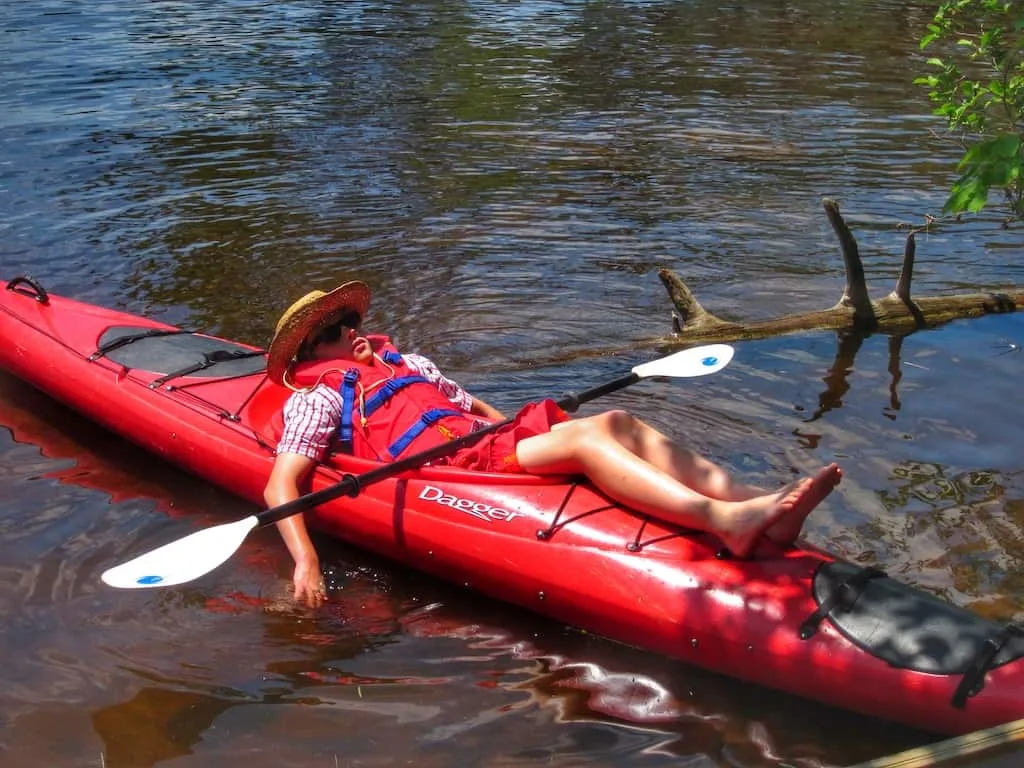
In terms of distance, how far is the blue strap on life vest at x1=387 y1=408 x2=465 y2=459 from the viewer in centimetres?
443

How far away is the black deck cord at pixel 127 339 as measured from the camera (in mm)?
5582

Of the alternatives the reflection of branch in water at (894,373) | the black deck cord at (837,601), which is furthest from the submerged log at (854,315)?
the black deck cord at (837,601)

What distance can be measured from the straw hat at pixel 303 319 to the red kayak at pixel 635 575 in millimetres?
242

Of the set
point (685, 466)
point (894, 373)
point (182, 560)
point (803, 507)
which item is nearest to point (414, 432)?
point (182, 560)

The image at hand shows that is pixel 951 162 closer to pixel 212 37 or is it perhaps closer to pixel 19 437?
pixel 19 437

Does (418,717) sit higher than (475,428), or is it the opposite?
(475,428)

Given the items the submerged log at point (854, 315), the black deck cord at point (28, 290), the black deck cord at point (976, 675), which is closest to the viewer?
the black deck cord at point (976, 675)

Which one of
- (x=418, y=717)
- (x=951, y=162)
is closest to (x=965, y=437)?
(x=418, y=717)

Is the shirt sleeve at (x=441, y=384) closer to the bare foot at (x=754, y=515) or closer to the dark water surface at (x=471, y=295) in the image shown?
the dark water surface at (x=471, y=295)

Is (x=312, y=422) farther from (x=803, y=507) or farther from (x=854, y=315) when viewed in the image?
(x=854, y=315)

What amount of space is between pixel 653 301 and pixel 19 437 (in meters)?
3.69

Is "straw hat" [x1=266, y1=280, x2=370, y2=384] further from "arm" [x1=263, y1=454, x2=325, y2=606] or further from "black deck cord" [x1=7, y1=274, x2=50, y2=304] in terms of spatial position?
"black deck cord" [x1=7, y1=274, x2=50, y2=304]

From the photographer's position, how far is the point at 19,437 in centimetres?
568

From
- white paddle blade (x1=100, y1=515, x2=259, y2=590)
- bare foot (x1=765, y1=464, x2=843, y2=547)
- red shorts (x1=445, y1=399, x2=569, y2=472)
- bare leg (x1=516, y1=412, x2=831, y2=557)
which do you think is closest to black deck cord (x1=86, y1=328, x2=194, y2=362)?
white paddle blade (x1=100, y1=515, x2=259, y2=590)
